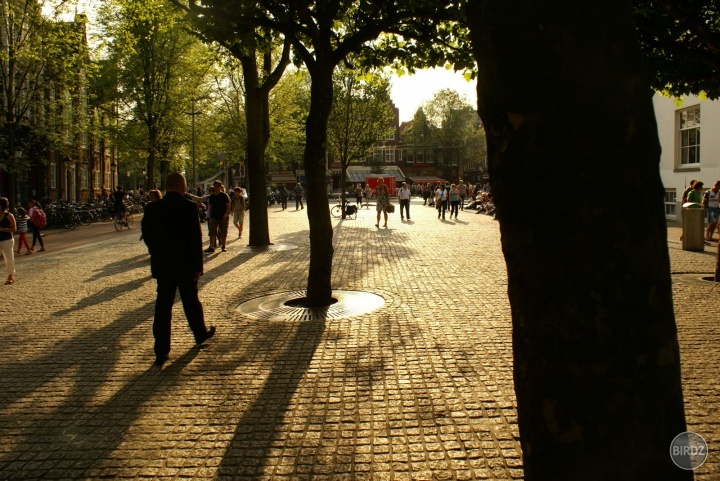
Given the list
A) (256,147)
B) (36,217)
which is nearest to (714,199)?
(256,147)

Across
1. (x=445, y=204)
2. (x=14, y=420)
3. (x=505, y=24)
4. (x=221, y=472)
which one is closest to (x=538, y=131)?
(x=505, y=24)

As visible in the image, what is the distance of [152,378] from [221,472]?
2053 millimetres

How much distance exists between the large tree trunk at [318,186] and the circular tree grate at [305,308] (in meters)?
0.31

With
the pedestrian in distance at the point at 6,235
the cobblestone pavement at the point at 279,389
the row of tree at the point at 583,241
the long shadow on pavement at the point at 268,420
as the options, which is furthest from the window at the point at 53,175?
the row of tree at the point at 583,241

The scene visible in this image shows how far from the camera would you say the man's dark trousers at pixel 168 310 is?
18.2ft

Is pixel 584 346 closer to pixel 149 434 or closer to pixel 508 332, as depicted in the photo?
pixel 149 434

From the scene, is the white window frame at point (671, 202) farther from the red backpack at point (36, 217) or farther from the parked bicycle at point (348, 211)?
the red backpack at point (36, 217)

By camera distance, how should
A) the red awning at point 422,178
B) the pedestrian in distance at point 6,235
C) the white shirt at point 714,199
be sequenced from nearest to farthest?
the pedestrian in distance at point 6,235, the white shirt at point 714,199, the red awning at point 422,178

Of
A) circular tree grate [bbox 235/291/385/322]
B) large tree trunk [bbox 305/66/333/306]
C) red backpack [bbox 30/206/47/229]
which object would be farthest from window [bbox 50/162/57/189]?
large tree trunk [bbox 305/66/333/306]

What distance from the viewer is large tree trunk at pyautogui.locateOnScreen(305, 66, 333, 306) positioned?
790cm

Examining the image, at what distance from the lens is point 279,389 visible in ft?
15.4

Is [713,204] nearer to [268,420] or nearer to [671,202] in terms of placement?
[671,202]

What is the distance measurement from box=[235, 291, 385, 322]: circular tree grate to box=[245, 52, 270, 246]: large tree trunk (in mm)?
6783

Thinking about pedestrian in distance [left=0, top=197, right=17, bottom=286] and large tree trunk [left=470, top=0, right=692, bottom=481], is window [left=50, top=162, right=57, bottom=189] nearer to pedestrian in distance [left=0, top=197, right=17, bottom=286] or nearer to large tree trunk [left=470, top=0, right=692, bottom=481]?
pedestrian in distance [left=0, top=197, right=17, bottom=286]
